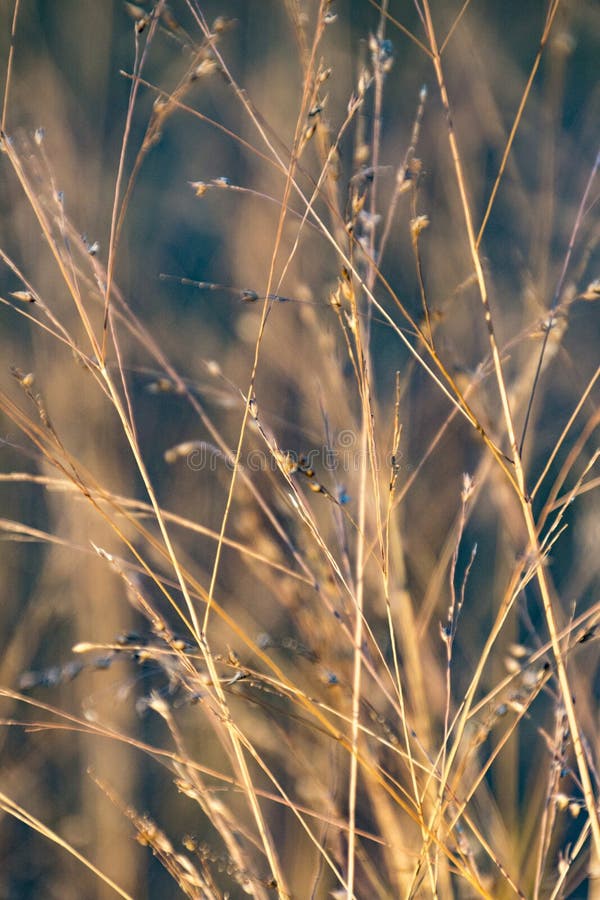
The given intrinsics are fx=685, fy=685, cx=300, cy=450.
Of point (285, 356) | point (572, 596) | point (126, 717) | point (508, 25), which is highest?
point (508, 25)

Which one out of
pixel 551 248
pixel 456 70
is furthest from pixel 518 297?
pixel 456 70

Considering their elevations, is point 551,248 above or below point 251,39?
below

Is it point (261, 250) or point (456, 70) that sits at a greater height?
point (456, 70)

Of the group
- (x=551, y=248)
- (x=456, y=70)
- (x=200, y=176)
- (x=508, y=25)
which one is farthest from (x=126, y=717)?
(x=508, y=25)

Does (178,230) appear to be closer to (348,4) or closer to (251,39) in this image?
(251,39)

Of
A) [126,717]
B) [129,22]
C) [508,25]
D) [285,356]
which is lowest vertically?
[126,717]

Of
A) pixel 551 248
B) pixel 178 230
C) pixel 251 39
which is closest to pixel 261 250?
pixel 178 230

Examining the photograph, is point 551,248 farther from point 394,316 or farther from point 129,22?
point 129,22

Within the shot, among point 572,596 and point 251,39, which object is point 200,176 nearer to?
point 251,39
